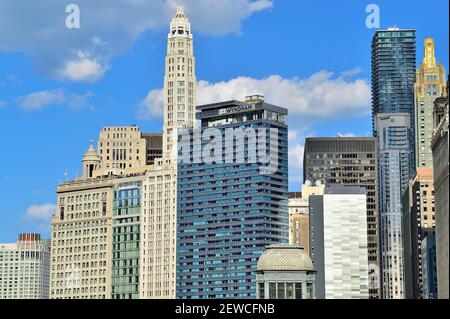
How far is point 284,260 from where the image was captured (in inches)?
4392

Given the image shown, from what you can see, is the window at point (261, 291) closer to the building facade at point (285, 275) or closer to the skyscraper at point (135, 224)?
the building facade at point (285, 275)

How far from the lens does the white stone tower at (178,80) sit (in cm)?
19725

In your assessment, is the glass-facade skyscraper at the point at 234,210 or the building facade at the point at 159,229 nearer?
the glass-facade skyscraper at the point at 234,210

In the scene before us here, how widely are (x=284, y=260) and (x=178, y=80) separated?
91.1 m

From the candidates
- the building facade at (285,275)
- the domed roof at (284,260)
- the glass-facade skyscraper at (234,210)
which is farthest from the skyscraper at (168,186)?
the building facade at (285,275)

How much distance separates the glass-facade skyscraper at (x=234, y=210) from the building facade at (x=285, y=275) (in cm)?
7347

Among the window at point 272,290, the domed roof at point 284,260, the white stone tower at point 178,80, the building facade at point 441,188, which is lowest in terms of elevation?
the window at point 272,290

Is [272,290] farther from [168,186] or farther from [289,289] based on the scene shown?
[168,186]

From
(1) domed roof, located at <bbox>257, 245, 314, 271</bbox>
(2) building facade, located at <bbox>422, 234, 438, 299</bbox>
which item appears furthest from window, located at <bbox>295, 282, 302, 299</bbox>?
(2) building facade, located at <bbox>422, 234, 438, 299</bbox>

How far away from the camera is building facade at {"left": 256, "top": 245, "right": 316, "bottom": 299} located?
108 m

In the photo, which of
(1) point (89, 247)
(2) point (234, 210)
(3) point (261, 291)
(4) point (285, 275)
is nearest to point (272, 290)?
(4) point (285, 275)
